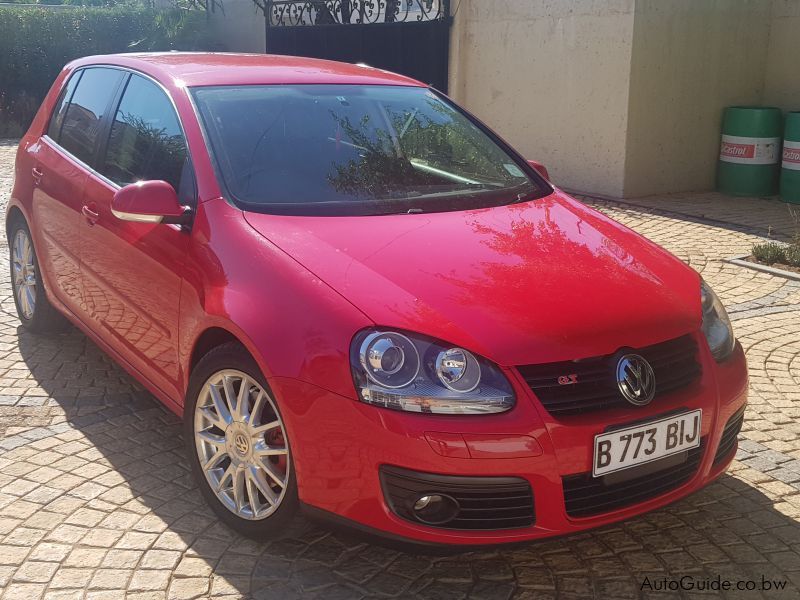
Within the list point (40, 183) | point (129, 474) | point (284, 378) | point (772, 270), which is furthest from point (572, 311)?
point (772, 270)

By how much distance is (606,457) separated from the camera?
9.32 feet

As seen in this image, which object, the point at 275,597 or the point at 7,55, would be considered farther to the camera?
the point at 7,55

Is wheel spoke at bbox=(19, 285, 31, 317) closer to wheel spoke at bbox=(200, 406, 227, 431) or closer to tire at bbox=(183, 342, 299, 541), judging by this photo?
tire at bbox=(183, 342, 299, 541)

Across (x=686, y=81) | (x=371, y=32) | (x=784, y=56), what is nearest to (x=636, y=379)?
(x=686, y=81)

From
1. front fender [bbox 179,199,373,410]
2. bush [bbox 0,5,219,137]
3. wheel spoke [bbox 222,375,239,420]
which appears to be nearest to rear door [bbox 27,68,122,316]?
front fender [bbox 179,199,373,410]

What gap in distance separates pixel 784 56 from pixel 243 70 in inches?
333

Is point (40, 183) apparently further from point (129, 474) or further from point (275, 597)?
point (275, 597)

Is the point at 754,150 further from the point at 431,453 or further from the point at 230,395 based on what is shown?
the point at 431,453

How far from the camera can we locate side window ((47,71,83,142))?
516cm

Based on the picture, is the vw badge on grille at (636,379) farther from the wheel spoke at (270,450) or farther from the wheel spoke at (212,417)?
the wheel spoke at (212,417)

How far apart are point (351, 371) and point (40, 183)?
9.92 feet

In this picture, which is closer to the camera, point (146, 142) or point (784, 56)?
point (146, 142)

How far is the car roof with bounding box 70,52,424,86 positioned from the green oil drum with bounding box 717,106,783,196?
6.79 m

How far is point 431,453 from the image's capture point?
2707 mm
